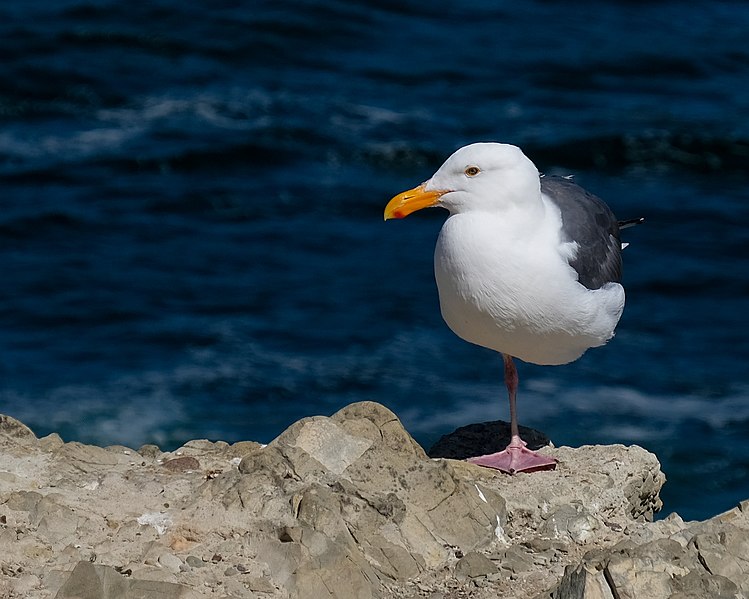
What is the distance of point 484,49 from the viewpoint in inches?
861

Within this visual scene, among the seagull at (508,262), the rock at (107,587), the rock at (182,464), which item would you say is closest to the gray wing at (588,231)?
the seagull at (508,262)

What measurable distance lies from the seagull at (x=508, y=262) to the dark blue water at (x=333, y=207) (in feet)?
18.2

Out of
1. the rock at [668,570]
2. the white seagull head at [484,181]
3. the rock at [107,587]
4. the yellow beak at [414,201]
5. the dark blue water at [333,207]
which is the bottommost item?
the dark blue water at [333,207]

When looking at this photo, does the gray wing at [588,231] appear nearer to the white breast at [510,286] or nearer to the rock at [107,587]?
the white breast at [510,286]

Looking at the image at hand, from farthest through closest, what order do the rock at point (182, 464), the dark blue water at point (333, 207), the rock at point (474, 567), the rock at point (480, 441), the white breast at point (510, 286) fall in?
1. the dark blue water at point (333, 207)
2. the rock at point (480, 441)
3. the white breast at point (510, 286)
4. the rock at point (182, 464)
5. the rock at point (474, 567)

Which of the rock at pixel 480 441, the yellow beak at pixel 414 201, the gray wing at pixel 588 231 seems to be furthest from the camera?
the rock at pixel 480 441

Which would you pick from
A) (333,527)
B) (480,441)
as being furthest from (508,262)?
(333,527)

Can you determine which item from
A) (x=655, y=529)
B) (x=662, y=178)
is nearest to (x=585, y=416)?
(x=662, y=178)

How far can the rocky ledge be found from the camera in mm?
5852

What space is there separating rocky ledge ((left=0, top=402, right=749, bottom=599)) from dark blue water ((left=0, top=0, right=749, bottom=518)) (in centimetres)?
603

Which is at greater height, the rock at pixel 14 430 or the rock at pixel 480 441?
the rock at pixel 14 430

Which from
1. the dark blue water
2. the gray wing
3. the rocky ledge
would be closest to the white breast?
the gray wing

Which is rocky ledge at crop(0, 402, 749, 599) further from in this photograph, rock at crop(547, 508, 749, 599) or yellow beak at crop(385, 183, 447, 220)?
yellow beak at crop(385, 183, 447, 220)

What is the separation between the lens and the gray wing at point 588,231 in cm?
784
